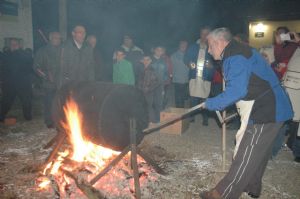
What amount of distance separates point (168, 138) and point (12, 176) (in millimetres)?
3612

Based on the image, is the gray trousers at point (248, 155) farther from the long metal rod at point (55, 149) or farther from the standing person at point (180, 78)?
the standing person at point (180, 78)

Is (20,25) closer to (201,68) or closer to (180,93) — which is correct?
(180,93)

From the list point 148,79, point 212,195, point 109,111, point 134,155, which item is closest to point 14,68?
point 148,79

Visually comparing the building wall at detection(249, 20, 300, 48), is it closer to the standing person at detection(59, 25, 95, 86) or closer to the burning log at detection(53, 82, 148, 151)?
the standing person at detection(59, 25, 95, 86)

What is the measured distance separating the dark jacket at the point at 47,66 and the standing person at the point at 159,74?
2622 mm

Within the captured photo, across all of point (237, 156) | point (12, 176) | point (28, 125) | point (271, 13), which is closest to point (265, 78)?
point (237, 156)

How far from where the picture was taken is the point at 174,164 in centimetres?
578

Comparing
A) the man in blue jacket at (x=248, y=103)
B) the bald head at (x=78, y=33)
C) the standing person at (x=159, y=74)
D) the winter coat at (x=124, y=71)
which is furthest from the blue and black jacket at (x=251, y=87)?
the standing person at (x=159, y=74)

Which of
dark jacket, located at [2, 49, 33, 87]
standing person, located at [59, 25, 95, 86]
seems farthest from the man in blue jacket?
dark jacket, located at [2, 49, 33, 87]

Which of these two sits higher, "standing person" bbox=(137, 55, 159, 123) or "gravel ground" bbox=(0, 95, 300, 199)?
"standing person" bbox=(137, 55, 159, 123)

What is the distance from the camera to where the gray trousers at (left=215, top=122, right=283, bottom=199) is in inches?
159

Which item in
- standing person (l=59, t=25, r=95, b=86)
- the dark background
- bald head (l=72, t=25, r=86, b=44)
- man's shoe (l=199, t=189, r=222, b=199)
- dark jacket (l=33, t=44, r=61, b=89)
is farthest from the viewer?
the dark background

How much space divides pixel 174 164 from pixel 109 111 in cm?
197

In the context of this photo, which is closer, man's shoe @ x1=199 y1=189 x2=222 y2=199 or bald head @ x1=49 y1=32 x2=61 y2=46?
man's shoe @ x1=199 y1=189 x2=222 y2=199
